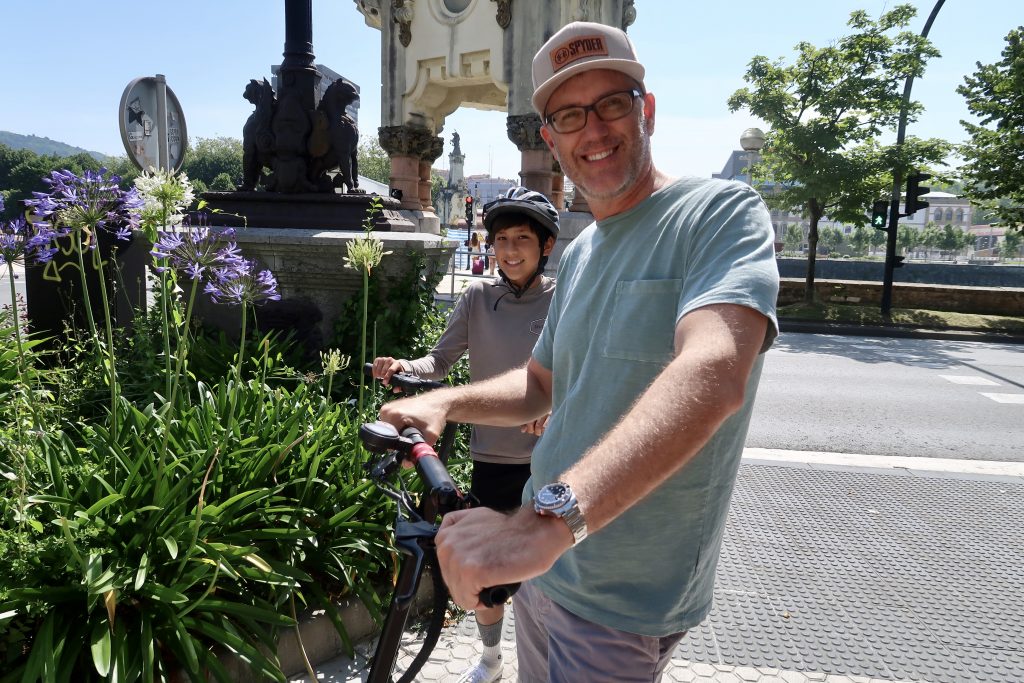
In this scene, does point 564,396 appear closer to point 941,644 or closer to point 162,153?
point 941,644

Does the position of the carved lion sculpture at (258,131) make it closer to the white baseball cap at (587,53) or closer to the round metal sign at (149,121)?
the round metal sign at (149,121)

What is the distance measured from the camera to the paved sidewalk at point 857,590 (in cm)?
298

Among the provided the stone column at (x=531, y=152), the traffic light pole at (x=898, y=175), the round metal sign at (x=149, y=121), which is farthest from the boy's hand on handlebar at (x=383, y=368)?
the traffic light pole at (x=898, y=175)

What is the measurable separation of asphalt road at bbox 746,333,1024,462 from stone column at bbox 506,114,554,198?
750 cm

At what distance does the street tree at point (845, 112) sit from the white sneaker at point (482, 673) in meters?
17.4

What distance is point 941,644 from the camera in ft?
10.4

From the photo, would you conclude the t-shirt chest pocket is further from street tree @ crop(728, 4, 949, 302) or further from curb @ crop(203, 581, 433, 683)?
street tree @ crop(728, 4, 949, 302)

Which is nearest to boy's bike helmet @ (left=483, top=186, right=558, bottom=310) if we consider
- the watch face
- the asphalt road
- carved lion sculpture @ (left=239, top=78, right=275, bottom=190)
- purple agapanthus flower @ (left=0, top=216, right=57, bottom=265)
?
purple agapanthus flower @ (left=0, top=216, right=57, bottom=265)

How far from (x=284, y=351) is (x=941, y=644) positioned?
3.84 m

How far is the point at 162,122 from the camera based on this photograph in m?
5.55

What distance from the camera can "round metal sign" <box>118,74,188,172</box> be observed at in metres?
5.24

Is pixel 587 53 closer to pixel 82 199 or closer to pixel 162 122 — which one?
pixel 82 199

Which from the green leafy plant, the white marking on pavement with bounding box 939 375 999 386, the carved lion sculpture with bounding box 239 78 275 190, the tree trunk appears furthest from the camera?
the tree trunk

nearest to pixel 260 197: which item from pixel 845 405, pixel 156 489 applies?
pixel 156 489
